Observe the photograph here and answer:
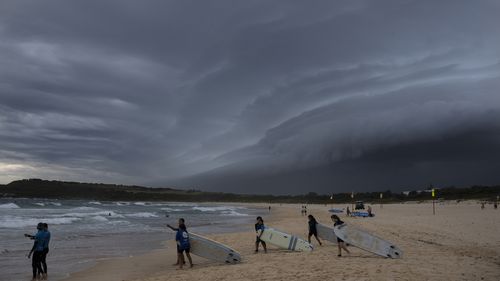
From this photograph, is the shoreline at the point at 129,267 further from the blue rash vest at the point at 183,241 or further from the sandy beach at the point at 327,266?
the blue rash vest at the point at 183,241

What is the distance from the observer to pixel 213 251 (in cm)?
1252

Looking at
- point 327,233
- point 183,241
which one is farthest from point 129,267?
point 327,233

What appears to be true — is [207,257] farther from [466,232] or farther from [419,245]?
[466,232]

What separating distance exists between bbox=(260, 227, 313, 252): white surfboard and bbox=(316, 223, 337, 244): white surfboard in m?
1.75

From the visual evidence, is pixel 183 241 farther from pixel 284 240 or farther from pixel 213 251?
pixel 284 240

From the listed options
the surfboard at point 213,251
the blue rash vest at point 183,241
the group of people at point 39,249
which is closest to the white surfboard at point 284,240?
the surfboard at point 213,251

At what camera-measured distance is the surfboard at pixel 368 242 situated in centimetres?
1203

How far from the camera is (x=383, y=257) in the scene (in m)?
12.0

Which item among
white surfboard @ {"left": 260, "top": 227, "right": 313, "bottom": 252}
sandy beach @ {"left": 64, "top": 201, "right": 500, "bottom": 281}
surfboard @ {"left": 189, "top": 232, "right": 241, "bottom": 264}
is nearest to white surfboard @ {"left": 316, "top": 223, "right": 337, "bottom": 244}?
sandy beach @ {"left": 64, "top": 201, "right": 500, "bottom": 281}

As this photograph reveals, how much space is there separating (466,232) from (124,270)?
629 inches

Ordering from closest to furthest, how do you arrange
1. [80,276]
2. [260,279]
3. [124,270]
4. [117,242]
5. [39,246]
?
[260,279]
[39,246]
[80,276]
[124,270]
[117,242]

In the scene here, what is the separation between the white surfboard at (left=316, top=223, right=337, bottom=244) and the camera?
616 inches

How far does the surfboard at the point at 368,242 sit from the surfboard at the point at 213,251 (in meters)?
3.12

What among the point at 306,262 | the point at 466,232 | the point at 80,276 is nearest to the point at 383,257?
the point at 306,262
